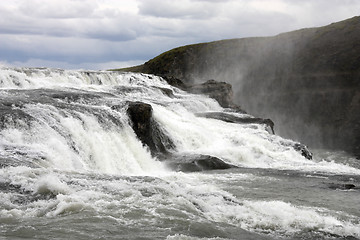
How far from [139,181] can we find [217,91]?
34.4 meters

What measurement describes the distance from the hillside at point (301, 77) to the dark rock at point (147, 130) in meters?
33.2

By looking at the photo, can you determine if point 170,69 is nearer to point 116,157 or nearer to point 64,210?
point 116,157

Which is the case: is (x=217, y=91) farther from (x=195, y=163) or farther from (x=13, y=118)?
(x=13, y=118)

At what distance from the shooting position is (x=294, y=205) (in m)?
14.0

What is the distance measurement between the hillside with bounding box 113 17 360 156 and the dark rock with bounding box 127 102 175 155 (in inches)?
1308

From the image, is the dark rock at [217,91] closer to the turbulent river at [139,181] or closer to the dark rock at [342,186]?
the turbulent river at [139,181]

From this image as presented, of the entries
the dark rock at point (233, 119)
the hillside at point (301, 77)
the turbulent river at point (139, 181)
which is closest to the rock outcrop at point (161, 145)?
the turbulent river at point (139, 181)

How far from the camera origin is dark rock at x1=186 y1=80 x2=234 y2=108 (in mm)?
47188

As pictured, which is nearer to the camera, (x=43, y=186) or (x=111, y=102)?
(x=43, y=186)

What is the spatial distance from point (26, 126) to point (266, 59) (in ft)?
184

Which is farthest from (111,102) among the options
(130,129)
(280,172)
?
(280,172)

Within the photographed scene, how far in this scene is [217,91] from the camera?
48.5 meters

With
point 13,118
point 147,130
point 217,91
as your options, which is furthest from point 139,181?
point 217,91

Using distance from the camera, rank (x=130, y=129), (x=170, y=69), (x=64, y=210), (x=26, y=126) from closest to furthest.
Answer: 1. (x=64, y=210)
2. (x=26, y=126)
3. (x=130, y=129)
4. (x=170, y=69)
